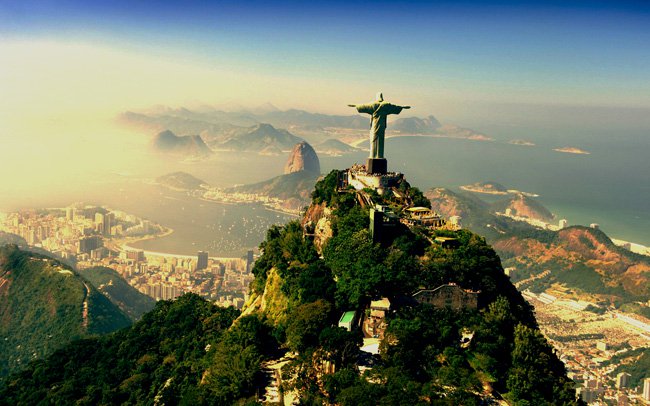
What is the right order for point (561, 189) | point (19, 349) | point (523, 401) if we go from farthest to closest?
point (561, 189) → point (19, 349) → point (523, 401)

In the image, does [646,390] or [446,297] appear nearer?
[446,297]

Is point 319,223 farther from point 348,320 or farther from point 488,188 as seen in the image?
point 488,188

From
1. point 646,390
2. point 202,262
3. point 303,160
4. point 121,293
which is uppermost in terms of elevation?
point 303,160

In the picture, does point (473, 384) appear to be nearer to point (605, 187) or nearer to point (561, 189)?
point (561, 189)

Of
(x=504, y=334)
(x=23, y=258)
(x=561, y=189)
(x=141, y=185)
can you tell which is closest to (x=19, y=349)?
(x=23, y=258)

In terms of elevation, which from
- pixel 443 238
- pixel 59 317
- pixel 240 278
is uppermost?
pixel 443 238

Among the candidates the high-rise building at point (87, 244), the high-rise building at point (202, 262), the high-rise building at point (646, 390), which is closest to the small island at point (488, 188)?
the high-rise building at point (202, 262)

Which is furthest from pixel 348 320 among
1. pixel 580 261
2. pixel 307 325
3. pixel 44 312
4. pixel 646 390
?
pixel 580 261

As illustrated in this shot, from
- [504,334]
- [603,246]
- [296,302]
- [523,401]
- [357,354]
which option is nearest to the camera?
[523,401]
